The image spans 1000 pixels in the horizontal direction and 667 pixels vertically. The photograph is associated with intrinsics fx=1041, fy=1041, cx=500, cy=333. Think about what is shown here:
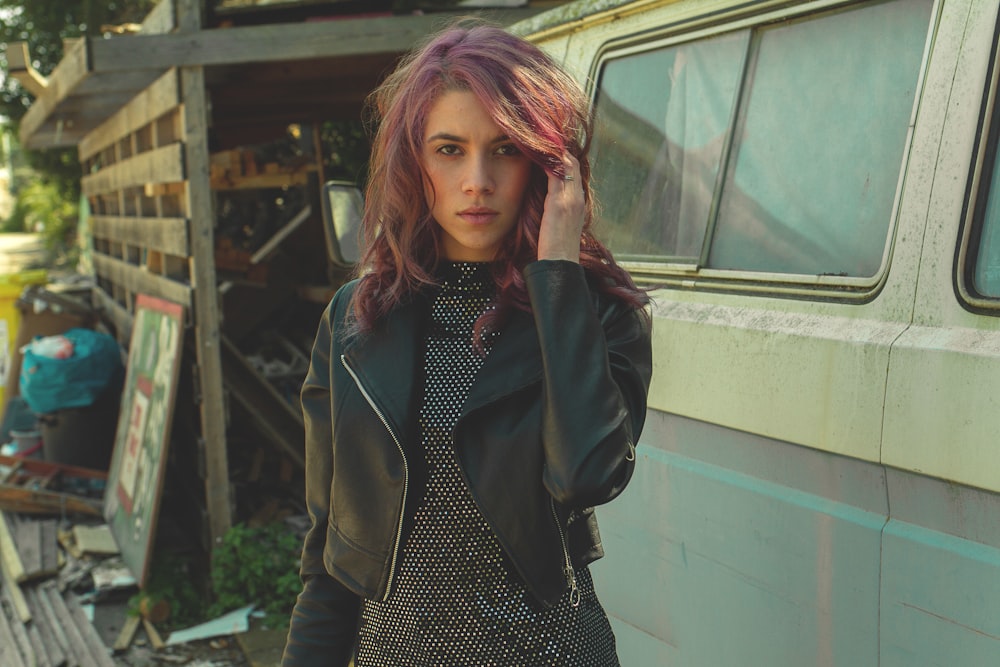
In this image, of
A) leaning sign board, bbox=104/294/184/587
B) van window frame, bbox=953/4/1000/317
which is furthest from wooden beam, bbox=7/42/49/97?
van window frame, bbox=953/4/1000/317

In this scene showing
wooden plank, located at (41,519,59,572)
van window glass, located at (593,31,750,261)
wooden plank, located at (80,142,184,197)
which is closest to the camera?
van window glass, located at (593,31,750,261)

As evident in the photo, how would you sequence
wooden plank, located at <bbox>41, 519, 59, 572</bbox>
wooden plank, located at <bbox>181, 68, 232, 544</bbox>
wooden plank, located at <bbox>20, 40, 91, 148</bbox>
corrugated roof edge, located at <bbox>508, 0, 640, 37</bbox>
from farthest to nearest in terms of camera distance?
wooden plank, located at <bbox>41, 519, 59, 572</bbox>
wooden plank, located at <bbox>181, 68, 232, 544</bbox>
wooden plank, located at <bbox>20, 40, 91, 148</bbox>
corrugated roof edge, located at <bbox>508, 0, 640, 37</bbox>

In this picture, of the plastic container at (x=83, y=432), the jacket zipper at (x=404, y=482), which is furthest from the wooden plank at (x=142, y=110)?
the jacket zipper at (x=404, y=482)

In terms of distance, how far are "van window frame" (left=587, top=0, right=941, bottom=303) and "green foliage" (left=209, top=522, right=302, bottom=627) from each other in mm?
3772

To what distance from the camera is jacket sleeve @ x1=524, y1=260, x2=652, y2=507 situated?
149cm

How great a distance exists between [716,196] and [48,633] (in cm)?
444

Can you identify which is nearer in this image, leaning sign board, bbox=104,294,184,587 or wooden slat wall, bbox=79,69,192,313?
leaning sign board, bbox=104,294,184,587

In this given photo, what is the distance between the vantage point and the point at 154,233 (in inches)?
260

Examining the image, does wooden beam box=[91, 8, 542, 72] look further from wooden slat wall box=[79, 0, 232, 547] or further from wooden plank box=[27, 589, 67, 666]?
wooden plank box=[27, 589, 67, 666]

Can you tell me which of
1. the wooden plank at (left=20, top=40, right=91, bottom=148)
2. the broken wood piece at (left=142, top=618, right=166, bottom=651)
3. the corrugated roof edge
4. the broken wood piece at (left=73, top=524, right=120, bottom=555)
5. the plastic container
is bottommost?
the broken wood piece at (left=142, top=618, right=166, bottom=651)

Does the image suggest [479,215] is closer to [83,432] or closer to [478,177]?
[478,177]

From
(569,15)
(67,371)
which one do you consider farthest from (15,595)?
(569,15)

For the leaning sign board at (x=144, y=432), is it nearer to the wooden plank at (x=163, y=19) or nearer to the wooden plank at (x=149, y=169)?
the wooden plank at (x=149, y=169)

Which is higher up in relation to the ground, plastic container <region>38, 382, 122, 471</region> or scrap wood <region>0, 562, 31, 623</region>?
plastic container <region>38, 382, 122, 471</region>
